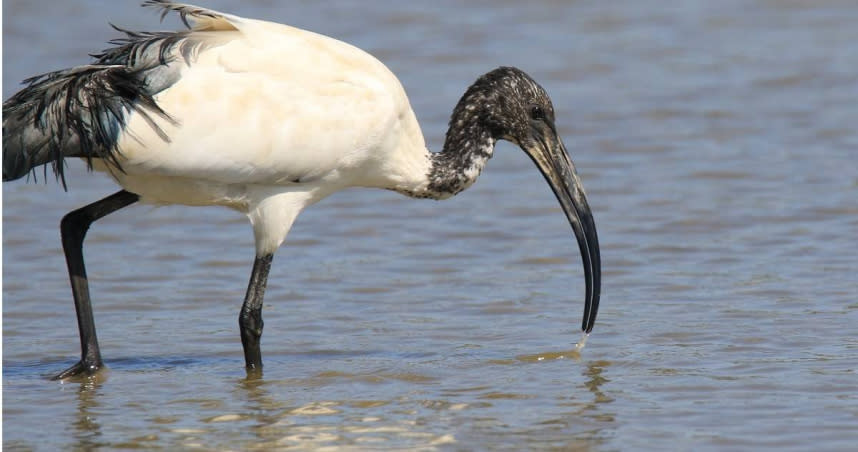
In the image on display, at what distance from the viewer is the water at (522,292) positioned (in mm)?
6652

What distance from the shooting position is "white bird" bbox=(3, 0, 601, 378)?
6922 millimetres

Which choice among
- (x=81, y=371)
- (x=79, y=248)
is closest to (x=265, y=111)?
(x=79, y=248)

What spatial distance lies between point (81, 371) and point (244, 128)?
1377 millimetres

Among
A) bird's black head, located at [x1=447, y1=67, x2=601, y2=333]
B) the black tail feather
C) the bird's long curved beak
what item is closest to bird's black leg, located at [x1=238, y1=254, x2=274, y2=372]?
the black tail feather

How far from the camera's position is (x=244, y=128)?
715 cm

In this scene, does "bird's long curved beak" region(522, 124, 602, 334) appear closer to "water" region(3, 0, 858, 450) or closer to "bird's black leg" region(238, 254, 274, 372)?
"water" region(3, 0, 858, 450)

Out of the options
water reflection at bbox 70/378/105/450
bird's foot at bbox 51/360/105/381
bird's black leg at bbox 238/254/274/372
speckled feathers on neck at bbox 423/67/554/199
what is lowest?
water reflection at bbox 70/378/105/450

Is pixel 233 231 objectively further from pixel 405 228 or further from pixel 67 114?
pixel 67 114

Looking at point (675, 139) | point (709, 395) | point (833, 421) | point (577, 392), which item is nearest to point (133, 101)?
point (577, 392)

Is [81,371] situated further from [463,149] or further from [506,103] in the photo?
[506,103]

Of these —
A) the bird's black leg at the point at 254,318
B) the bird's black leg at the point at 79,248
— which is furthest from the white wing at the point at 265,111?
the bird's black leg at the point at 79,248

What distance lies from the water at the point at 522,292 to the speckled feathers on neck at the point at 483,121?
2.52 ft

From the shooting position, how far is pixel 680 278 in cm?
887

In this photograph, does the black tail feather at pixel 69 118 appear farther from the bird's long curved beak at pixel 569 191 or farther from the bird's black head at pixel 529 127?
the bird's long curved beak at pixel 569 191
